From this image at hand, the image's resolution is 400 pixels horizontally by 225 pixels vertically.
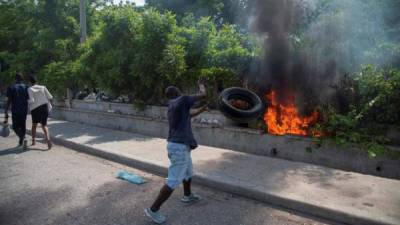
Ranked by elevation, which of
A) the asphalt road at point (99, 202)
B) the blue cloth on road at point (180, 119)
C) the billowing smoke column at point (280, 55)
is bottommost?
the asphalt road at point (99, 202)

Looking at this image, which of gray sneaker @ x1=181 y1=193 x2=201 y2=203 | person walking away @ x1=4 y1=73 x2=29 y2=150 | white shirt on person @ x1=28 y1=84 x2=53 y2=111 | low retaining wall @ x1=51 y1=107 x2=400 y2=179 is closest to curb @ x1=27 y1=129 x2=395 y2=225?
gray sneaker @ x1=181 y1=193 x2=201 y2=203

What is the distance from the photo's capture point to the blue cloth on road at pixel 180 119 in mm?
4594

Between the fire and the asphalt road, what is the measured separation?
2.57 m

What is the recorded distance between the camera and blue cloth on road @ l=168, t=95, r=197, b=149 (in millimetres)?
4594

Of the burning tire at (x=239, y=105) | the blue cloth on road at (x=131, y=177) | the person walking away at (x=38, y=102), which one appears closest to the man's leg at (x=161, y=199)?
the blue cloth on road at (x=131, y=177)

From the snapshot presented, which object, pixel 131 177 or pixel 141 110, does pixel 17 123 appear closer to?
pixel 141 110

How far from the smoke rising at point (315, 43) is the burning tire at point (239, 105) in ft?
2.55

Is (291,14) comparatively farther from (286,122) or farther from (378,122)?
(378,122)

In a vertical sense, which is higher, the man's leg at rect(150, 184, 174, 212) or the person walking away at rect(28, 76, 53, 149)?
the person walking away at rect(28, 76, 53, 149)

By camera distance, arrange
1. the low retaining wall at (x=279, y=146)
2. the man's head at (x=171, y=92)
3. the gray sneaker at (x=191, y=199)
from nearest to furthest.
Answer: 1. the man's head at (x=171, y=92)
2. the gray sneaker at (x=191, y=199)
3. the low retaining wall at (x=279, y=146)

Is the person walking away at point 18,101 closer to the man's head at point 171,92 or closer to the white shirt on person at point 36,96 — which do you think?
the white shirt on person at point 36,96

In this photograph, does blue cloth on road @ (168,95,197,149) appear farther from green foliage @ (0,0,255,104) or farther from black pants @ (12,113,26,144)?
black pants @ (12,113,26,144)

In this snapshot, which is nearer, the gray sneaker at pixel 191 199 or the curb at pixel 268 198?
the curb at pixel 268 198

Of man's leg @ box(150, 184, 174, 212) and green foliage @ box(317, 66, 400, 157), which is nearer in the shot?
man's leg @ box(150, 184, 174, 212)
